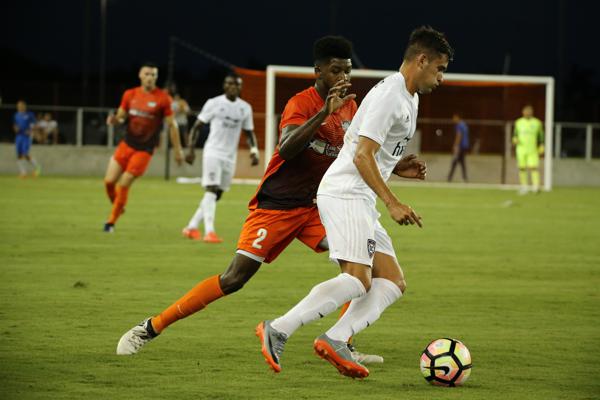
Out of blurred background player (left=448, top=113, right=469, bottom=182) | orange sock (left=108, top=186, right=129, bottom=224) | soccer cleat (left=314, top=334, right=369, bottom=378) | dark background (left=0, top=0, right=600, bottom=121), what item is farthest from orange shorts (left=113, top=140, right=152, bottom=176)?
dark background (left=0, top=0, right=600, bottom=121)

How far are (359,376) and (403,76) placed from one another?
1.68 metres

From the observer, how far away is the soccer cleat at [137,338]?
7.21 meters

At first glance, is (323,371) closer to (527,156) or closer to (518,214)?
(518,214)

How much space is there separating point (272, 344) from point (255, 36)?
68869 millimetres

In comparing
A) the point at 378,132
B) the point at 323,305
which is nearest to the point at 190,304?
the point at 323,305

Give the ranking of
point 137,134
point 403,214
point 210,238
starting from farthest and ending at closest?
point 137,134, point 210,238, point 403,214

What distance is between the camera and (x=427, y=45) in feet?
21.2

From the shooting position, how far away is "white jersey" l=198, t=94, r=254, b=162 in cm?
1603

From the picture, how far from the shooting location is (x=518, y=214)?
72.2ft

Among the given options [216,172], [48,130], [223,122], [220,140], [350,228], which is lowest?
[350,228]

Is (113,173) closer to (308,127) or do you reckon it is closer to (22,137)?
(308,127)

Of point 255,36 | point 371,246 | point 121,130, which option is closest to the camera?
point 371,246

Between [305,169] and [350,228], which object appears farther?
[305,169]

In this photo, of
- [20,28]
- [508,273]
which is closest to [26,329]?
[508,273]
